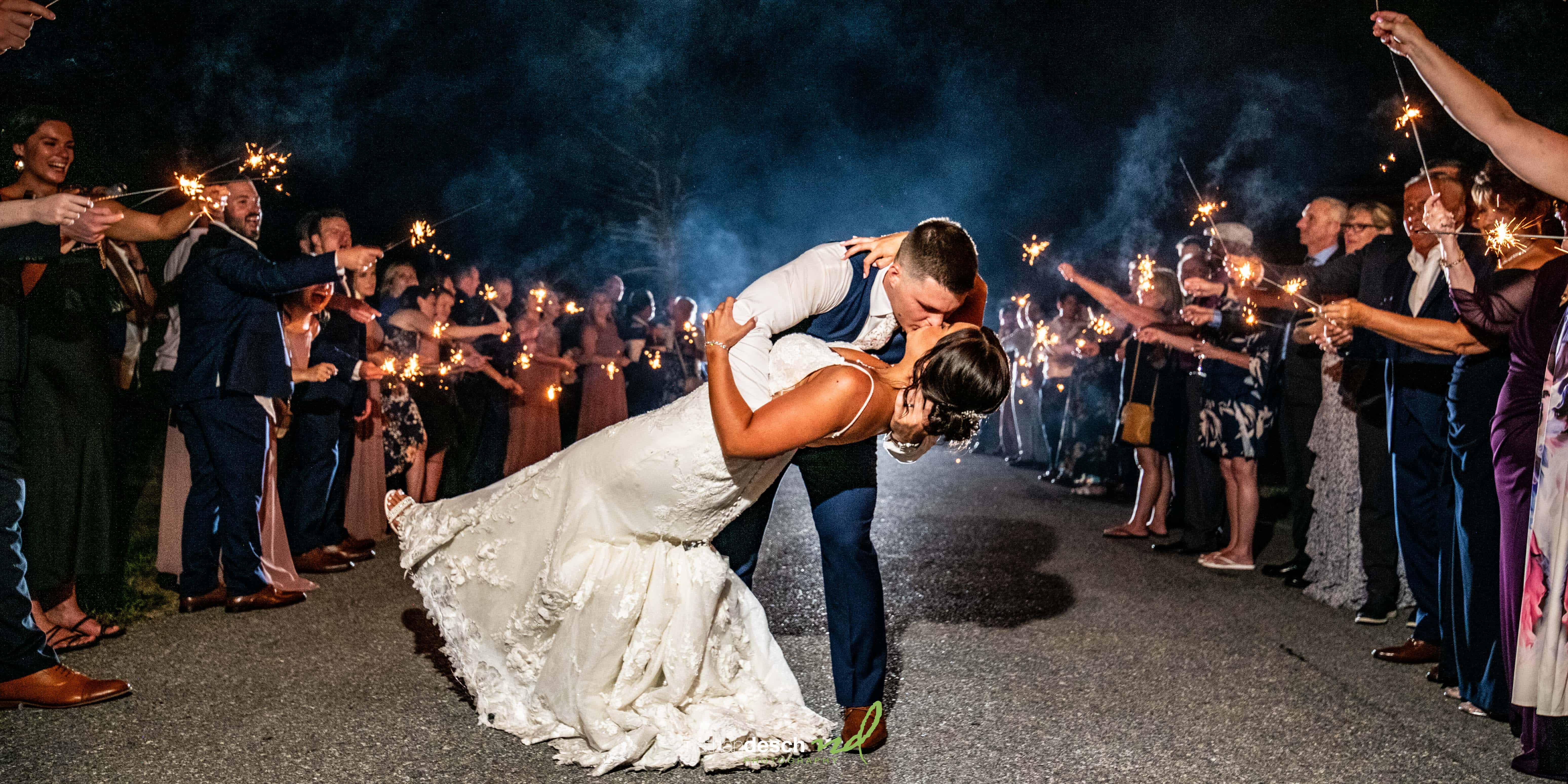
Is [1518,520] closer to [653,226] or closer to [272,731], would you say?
[272,731]

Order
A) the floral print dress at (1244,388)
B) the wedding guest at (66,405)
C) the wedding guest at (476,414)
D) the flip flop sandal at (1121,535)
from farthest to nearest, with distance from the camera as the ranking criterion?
1. the wedding guest at (476,414)
2. the flip flop sandal at (1121,535)
3. the floral print dress at (1244,388)
4. the wedding guest at (66,405)

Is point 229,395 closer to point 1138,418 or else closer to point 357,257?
point 357,257

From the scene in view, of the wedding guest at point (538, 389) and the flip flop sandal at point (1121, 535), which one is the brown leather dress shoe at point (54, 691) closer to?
the wedding guest at point (538, 389)

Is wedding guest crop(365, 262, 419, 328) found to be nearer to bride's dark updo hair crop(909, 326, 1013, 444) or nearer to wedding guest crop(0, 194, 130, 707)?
wedding guest crop(0, 194, 130, 707)

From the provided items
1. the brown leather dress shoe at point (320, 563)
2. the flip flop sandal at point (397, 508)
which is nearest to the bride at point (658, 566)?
the flip flop sandal at point (397, 508)

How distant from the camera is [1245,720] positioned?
3.74 m

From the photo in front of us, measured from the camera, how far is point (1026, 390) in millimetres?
14070

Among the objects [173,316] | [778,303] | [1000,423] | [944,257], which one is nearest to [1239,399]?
[944,257]

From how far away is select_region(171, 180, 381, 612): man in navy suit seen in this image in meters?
5.05

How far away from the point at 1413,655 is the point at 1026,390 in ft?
31.4

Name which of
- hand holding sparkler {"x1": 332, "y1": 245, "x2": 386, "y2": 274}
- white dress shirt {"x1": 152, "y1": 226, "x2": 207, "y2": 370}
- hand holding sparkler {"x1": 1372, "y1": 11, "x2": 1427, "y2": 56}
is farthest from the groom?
white dress shirt {"x1": 152, "y1": 226, "x2": 207, "y2": 370}

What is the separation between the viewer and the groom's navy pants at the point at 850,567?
3.48m

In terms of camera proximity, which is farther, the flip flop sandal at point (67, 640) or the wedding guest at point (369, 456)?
the wedding guest at point (369, 456)

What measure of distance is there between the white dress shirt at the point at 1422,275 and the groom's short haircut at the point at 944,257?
101 inches
